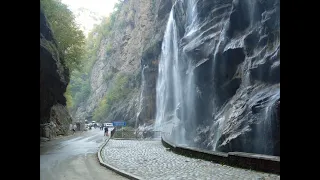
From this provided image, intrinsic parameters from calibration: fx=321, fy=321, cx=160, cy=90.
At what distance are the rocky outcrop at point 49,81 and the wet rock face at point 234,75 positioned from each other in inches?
518

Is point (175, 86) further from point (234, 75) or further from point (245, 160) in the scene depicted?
point (245, 160)

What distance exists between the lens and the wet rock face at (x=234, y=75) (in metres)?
20.1

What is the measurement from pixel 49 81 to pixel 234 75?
16.9 metres

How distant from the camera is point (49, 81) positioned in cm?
3016

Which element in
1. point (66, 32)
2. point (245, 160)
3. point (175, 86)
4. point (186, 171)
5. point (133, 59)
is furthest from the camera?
point (133, 59)

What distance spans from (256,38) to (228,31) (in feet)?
10.8

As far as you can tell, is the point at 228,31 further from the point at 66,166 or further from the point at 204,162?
the point at 66,166

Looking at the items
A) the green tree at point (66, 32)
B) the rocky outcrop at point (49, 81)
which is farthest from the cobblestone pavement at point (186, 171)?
the green tree at point (66, 32)

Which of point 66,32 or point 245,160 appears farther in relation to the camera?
point 66,32

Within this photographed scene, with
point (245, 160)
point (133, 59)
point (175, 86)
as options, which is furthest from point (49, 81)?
point (133, 59)

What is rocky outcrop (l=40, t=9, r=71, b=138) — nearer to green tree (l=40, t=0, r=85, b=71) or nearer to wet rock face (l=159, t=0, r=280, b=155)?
green tree (l=40, t=0, r=85, b=71)

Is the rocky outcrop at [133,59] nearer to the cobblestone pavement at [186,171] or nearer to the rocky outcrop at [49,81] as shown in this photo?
the rocky outcrop at [49,81]

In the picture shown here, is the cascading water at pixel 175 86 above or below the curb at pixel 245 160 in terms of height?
above
